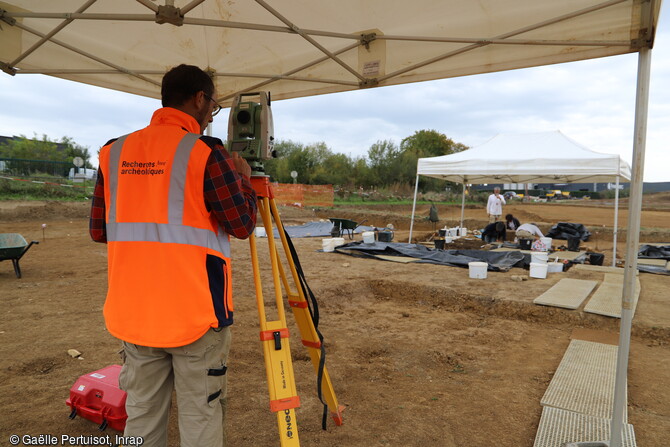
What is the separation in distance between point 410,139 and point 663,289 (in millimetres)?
56776

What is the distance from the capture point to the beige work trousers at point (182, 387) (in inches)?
55.7

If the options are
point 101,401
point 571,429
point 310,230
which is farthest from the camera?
point 310,230

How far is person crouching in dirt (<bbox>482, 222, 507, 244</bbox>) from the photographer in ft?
40.0

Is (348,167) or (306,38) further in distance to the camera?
(348,167)

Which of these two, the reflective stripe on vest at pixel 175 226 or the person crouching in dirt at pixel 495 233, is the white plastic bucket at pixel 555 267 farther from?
the reflective stripe on vest at pixel 175 226

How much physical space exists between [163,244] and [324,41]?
2217 millimetres

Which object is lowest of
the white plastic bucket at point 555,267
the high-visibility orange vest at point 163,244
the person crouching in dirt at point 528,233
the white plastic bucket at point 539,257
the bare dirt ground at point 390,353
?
the bare dirt ground at point 390,353

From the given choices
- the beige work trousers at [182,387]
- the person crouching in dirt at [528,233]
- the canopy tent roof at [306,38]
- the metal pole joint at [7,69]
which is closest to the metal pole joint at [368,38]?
the canopy tent roof at [306,38]

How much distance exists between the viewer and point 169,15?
2.08 m

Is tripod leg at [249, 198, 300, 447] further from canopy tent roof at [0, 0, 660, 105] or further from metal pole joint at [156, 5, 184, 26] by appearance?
canopy tent roof at [0, 0, 660, 105]

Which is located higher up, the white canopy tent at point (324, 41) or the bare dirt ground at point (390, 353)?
the white canopy tent at point (324, 41)

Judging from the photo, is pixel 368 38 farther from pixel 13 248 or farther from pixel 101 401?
pixel 13 248

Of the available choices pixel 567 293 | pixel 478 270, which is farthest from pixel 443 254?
pixel 567 293

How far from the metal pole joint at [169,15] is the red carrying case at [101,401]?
215cm
